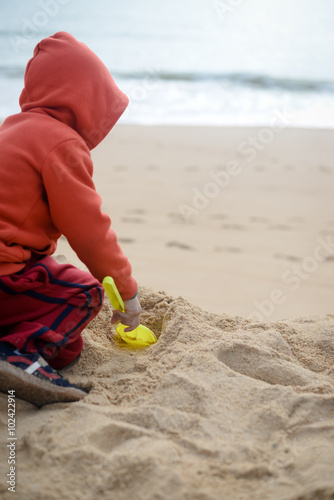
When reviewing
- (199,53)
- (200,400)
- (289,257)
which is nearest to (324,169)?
(289,257)

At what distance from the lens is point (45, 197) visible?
1.55 m

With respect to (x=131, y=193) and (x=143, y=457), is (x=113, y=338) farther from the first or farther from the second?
(x=131, y=193)

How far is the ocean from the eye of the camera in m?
7.73

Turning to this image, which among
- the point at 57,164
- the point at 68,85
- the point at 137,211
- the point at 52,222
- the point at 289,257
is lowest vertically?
the point at 137,211

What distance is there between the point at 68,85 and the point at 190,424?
112 cm

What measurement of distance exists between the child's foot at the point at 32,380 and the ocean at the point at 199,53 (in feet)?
19.1

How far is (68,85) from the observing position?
5.22 feet

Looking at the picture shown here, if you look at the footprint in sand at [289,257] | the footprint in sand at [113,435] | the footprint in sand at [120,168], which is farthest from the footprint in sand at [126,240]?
the footprint in sand at [113,435]

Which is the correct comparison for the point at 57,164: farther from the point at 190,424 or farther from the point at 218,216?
the point at 218,216

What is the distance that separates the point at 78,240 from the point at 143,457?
0.70m

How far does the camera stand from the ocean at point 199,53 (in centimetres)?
773

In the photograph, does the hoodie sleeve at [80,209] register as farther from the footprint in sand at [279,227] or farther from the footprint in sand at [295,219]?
the footprint in sand at [295,219]

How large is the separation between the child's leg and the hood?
496 mm

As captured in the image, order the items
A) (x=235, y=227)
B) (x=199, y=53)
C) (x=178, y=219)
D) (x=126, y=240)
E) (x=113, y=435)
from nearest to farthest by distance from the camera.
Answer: (x=113, y=435), (x=126, y=240), (x=235, y=227), (x=178, y=219), (x=199, y=53)
